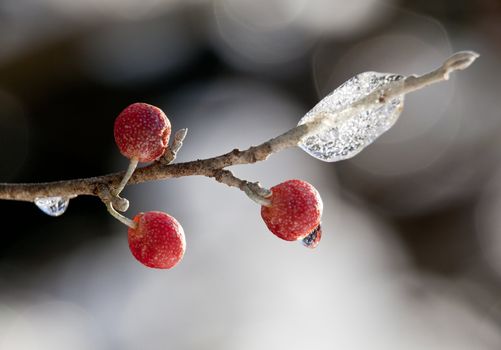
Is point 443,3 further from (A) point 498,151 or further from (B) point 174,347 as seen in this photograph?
(B) point 174,347

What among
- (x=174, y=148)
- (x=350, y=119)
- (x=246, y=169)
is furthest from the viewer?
(x=246, y=169)

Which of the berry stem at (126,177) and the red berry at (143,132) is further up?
the red berry at (143,132)

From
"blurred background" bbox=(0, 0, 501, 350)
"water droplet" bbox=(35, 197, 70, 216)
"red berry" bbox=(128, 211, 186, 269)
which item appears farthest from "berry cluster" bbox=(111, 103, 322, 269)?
"blurred background" bbox=(0, 0, 501, 350)

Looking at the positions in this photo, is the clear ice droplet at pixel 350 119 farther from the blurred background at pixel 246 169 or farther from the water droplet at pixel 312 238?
the blurred background at pixel 246 169

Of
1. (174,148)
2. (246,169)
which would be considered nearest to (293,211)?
(174,148)

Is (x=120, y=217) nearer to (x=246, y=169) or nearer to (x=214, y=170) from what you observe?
(x=214, y=170)

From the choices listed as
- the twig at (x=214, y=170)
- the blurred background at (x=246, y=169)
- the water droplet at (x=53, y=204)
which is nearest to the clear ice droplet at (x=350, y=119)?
the twig at (x=214, y=170)
